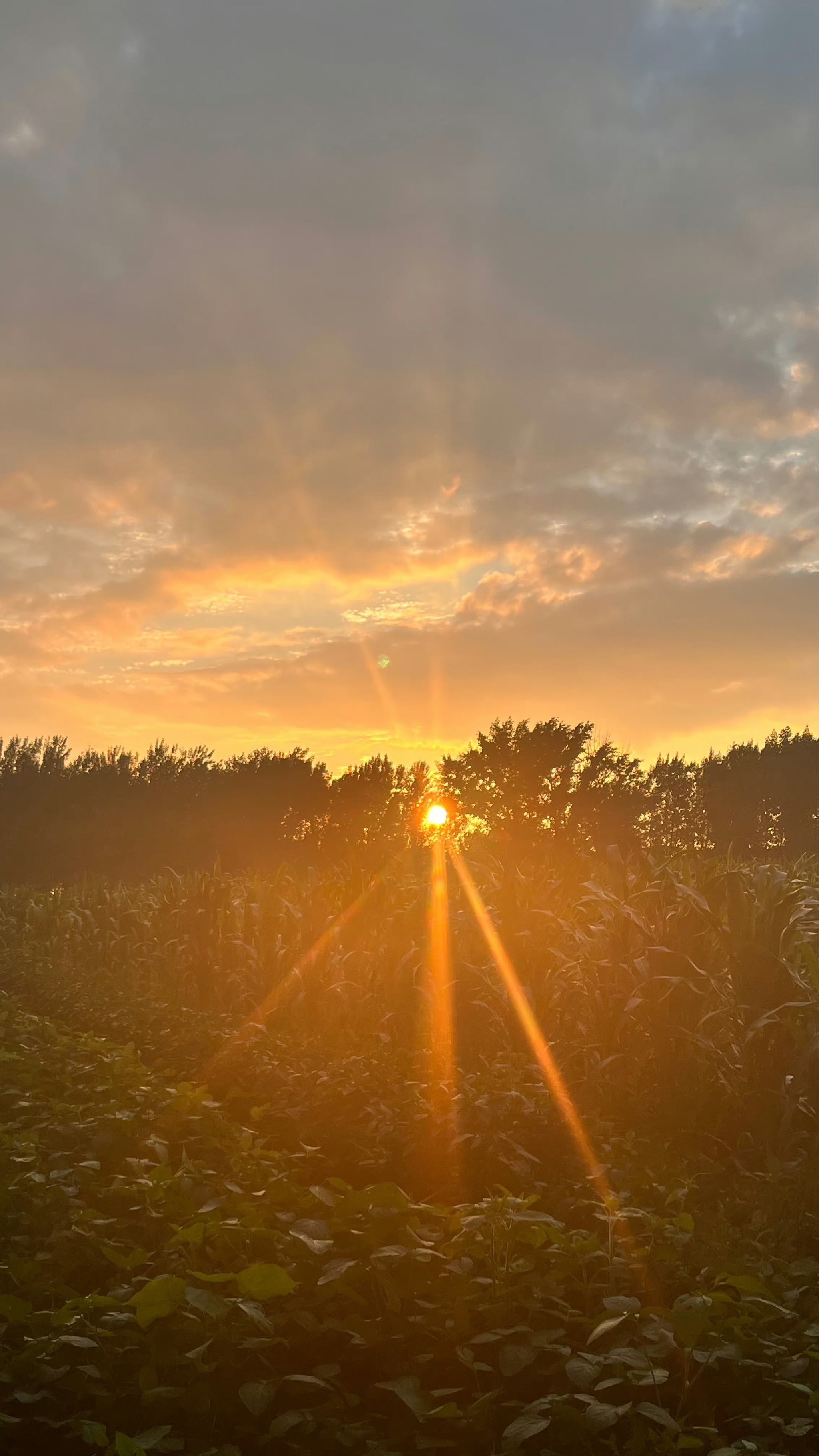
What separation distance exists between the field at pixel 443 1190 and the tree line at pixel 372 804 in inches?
1248

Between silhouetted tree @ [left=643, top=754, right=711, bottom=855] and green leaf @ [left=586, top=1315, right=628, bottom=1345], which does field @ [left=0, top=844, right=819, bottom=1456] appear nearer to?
green leaf @ [left=586, top=1315, right=628, bottom=1345]

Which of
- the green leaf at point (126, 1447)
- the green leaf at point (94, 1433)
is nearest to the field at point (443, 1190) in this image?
the green leaf at point (94, 1433)

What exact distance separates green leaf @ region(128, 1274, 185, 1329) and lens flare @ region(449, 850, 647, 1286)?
1.55 m

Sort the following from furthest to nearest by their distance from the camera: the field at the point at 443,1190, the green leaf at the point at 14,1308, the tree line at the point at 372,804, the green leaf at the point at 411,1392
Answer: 1. the tree line at the point at 372,804
2. the green leaf at the point at 14,1308
3. the field at the point at 443,1190
4. the green leaf at the point at 411,1392

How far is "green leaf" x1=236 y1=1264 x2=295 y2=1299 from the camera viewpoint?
8.93 ft

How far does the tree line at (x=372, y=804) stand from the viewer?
4175 cm

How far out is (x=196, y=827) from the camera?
41875 mm

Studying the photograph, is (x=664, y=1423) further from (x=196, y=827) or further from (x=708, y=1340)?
(x=196, y=827)

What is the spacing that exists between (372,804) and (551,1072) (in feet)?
124

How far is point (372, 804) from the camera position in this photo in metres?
44.3

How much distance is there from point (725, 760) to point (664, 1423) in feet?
142

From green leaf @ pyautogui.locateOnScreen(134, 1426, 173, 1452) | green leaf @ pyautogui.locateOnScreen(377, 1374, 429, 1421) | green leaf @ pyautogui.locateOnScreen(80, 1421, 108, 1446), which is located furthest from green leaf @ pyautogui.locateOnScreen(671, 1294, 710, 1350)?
green leaf @ pyautogui.locateOnScreen(80, 1421, 108, 1446)

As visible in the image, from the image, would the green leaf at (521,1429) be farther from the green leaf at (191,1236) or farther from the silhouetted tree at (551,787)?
the silhouetted tree at (551,787)

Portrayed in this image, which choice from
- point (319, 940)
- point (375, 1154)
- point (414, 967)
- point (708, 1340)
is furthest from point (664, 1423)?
point (319, 940)
